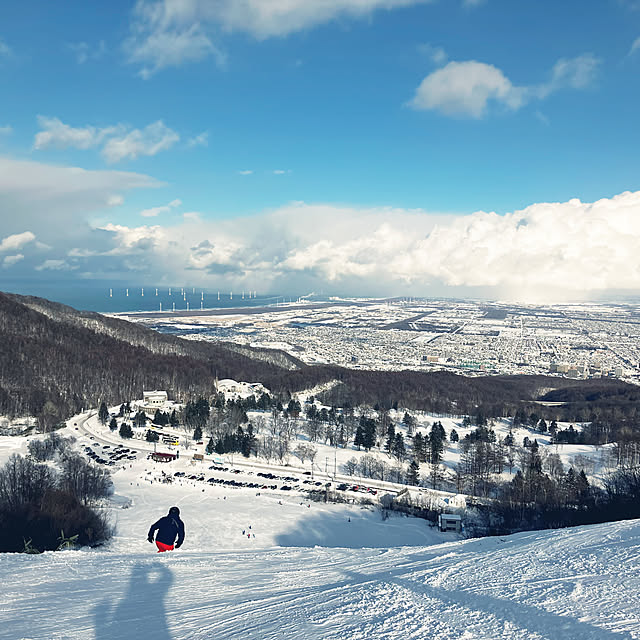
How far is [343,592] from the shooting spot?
6.45 m

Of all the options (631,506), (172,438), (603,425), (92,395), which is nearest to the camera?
(631,506)

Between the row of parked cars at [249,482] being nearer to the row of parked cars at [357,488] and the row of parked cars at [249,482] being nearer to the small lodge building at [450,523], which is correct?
the row of parked cars at [357,488]

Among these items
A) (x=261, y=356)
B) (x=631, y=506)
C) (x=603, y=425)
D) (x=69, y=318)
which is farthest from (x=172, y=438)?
(x=69, y=318)

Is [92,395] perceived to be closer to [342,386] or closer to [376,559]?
[342,386]

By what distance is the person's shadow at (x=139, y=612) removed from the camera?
5.22 m

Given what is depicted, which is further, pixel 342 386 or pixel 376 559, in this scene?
pixel 342 386

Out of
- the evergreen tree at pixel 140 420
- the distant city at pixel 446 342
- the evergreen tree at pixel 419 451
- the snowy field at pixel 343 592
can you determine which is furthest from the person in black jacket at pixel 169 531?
the distant city at pixel 446 342

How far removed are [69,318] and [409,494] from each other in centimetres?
8462

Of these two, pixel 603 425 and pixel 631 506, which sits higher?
pixel 631 506

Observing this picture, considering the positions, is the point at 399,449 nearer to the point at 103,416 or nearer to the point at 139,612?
the point at 103,416

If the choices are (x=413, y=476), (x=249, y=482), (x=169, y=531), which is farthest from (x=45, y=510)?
(x=413, y=476)

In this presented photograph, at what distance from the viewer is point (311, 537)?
22062 millimetres

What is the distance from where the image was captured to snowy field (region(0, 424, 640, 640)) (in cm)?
519

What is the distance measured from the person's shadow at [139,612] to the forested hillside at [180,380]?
43386mm
